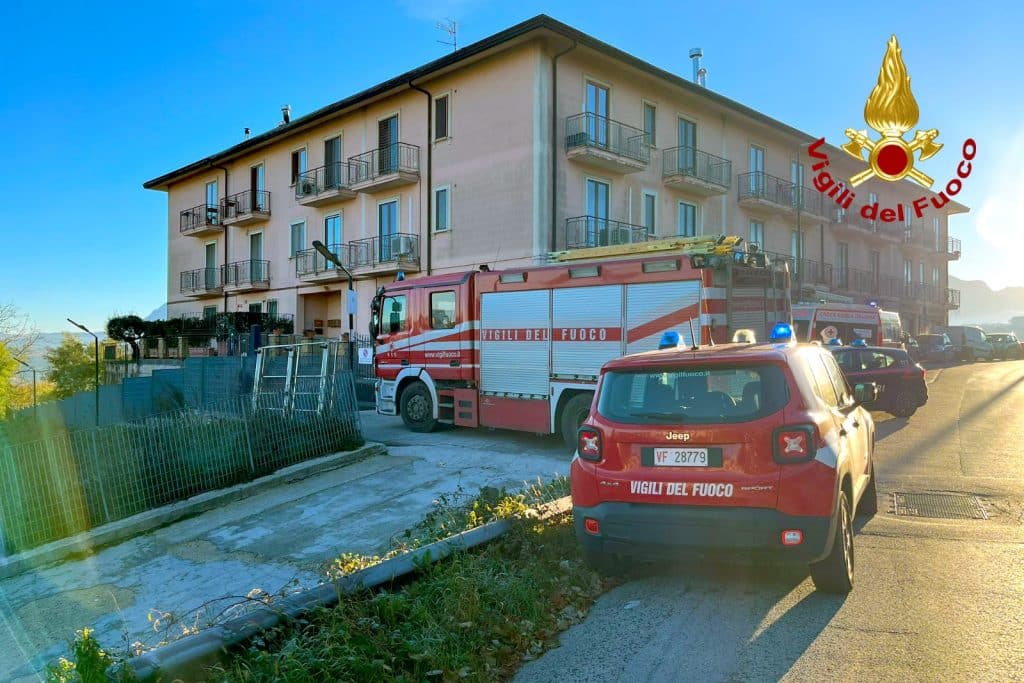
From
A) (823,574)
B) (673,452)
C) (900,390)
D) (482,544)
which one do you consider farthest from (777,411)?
(900,390)

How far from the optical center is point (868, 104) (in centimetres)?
1096

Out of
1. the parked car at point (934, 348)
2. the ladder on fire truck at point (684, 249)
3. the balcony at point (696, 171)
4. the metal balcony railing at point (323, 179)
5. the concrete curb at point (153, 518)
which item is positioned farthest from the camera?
Answer: the parked car at point (934, 348)

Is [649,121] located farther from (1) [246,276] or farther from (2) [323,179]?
(1) [246,276]

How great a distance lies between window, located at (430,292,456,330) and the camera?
13.2 m

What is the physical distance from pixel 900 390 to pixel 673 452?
13.1m

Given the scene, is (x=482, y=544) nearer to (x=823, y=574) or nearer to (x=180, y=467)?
(x=823, y=574)

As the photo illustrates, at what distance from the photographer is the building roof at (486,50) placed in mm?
22047

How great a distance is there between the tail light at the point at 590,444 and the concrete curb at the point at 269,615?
1.02 m

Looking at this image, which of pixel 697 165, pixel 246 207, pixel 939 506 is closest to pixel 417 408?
pixel 939 506

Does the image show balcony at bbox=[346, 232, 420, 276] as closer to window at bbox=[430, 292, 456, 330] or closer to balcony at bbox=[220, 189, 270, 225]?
balcony at bbox=[220, 189, 270, 225]

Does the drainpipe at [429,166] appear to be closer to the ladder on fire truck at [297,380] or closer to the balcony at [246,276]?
the balcony at [246,276]

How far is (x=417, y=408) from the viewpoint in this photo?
46.1 feet

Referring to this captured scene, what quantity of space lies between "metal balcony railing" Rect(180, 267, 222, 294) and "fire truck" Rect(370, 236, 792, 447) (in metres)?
27.1

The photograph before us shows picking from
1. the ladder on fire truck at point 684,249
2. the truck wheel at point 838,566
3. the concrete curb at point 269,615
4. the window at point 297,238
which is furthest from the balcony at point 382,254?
the truck wheel at point 838,566
